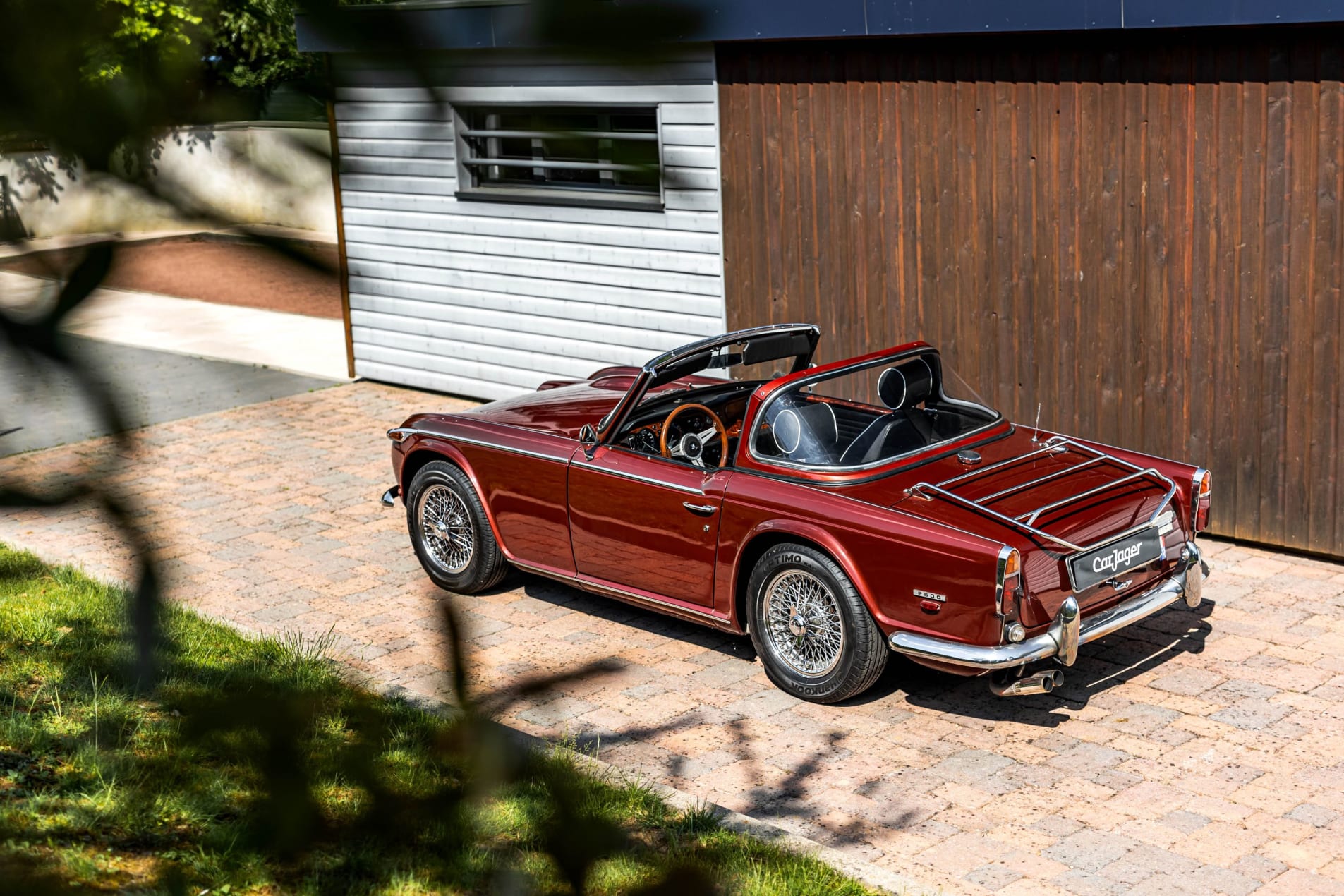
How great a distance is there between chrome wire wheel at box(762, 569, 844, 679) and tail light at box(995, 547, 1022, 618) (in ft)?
2.38

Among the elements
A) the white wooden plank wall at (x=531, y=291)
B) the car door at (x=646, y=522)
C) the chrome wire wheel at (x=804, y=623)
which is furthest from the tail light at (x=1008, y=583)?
the white wooden plank wall at (x=531, y=291)

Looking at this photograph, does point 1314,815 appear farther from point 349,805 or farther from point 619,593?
point 349,805

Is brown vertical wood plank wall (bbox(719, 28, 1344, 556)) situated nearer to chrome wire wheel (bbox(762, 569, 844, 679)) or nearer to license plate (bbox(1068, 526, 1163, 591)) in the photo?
license plate (bbox(1068, 526, 1163, 591))

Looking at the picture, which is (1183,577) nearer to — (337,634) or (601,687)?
(601,687)

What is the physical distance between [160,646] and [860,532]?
13.6 ft

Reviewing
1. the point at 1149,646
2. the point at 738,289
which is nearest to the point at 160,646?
the point at 1149,646

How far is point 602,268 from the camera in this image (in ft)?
35.7

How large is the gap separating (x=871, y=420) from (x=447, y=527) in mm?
2363

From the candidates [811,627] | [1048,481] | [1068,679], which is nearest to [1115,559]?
[1048,481]

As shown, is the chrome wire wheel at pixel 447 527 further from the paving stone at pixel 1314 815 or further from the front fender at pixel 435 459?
the paving stone at pixel 1314 815

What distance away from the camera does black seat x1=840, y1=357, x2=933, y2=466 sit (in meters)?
6.35

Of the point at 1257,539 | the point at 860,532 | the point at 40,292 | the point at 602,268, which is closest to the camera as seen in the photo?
the point at 40,292

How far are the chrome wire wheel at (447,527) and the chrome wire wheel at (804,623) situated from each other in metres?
1.91

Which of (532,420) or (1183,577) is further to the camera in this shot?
(532,420)
